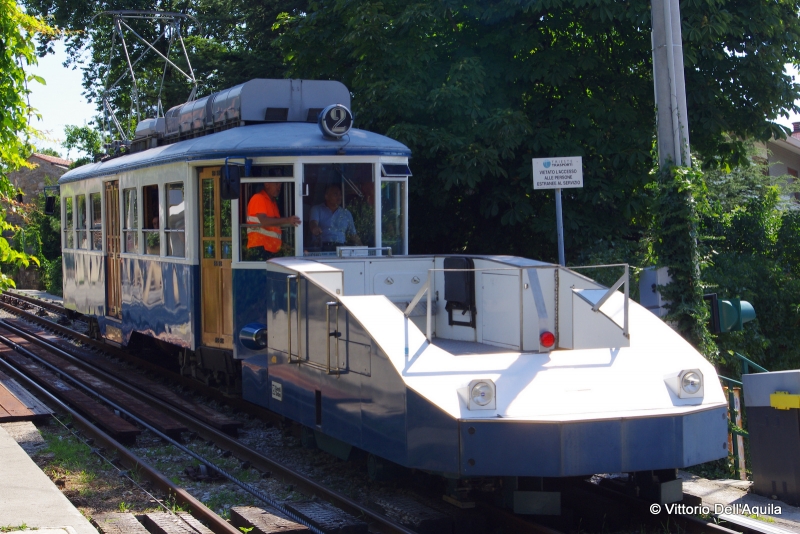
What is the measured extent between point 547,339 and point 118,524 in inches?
136

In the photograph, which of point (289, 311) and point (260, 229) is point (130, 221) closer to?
point (260, 229)

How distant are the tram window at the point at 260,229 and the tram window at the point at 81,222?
666cm

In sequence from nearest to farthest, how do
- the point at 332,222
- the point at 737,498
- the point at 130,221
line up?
1. the point at 737,498
2. the point at 332,222
3. the point at 130,221

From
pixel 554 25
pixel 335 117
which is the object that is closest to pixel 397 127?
pixel 554 25

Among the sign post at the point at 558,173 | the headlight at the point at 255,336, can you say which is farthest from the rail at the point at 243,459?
the sign post at the point at 558,173

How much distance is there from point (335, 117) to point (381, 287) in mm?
1990

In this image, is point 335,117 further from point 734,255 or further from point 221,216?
point 734,255

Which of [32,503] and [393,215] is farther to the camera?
[393,215]

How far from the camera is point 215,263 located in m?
10.2

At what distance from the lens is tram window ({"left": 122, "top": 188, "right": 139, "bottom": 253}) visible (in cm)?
1259

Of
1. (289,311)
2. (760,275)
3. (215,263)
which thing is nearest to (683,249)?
(760,275)

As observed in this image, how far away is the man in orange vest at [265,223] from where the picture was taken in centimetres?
952

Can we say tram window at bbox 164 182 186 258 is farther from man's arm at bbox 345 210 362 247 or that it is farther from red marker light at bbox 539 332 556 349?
red marker light at bbox 539 332 556 349

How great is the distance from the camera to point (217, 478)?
25.9 ft
